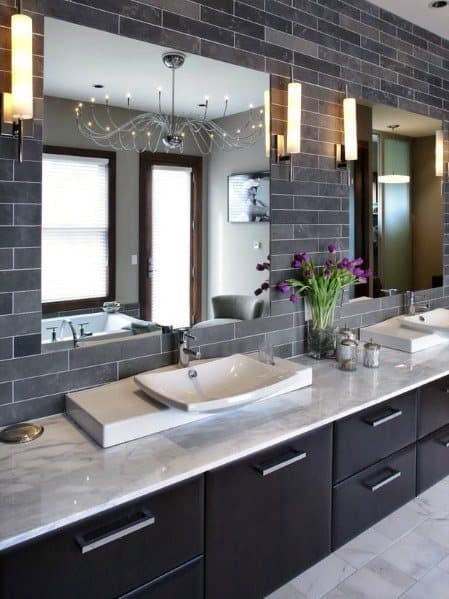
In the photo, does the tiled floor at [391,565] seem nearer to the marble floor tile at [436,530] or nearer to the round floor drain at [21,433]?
the marble floor tile at [436,530]

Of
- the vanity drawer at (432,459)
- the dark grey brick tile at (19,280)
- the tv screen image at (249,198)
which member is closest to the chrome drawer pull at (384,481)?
the vanity drawer at (432,459)

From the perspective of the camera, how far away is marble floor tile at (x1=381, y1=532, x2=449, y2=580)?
7.12ft

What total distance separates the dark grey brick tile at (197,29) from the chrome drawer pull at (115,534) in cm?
181

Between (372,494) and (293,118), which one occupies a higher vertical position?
(293,118)

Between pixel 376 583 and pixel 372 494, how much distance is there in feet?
1.08

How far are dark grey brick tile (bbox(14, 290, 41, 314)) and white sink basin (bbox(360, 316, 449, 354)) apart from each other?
6.13 ft

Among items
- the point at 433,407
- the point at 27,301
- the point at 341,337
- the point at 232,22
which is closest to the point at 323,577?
the point at 433,407

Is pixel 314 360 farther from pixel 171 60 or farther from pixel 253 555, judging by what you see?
pixel 171 60

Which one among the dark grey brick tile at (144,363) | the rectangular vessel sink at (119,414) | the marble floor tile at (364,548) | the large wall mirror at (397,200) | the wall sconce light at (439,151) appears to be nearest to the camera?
the rectangular vessel sink at (119,414)

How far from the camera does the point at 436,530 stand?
2422mm

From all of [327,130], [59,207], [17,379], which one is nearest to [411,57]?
[327,130]

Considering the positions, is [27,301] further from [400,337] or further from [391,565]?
[400,337]

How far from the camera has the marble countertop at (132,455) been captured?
1286 mm

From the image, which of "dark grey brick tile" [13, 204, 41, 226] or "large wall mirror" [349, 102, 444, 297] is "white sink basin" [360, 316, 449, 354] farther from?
"dark grey brick tile" [13, 204, 41, 226]
